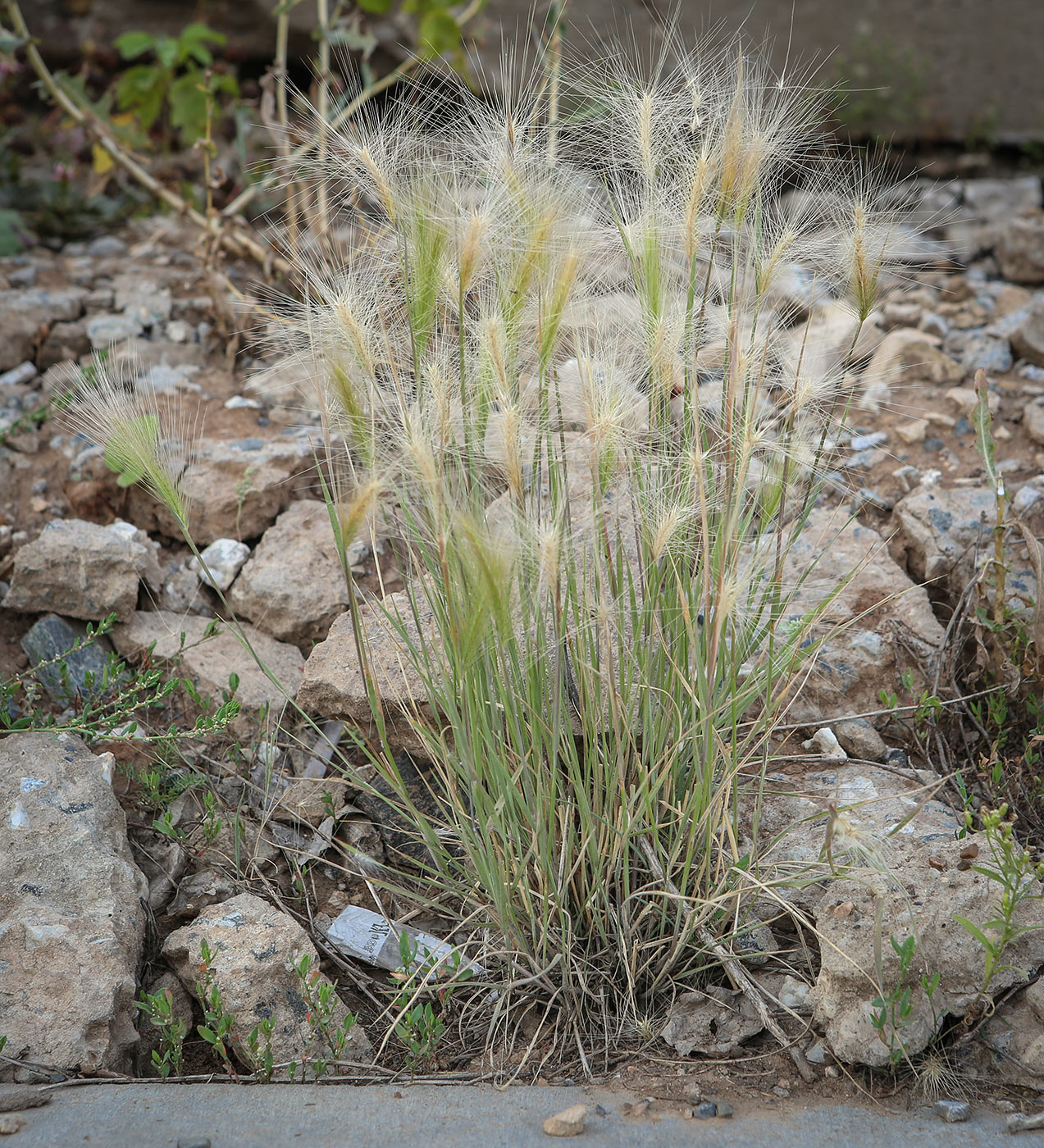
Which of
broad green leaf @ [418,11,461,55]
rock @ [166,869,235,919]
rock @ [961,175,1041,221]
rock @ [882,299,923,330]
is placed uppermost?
broad green leaf @ [418,11,461,55]

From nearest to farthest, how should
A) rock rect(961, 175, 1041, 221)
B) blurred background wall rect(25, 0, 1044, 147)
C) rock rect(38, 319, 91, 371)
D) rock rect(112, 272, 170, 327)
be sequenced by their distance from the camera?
rock rect(38, 319, 91, 371)
rock rect(112, 272, 170, 327)
rock rect(961, 175, 1041, 221)
blurred background wall rect(25, 0, 1044, 147)

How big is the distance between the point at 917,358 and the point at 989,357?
187 mm

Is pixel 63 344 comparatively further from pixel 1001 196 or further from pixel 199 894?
pixel 1001 196

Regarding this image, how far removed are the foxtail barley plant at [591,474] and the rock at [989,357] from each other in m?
1.36

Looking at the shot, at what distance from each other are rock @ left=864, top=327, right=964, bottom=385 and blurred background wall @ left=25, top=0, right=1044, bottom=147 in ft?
6.01

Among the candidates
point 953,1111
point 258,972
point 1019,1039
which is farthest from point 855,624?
point 258,972

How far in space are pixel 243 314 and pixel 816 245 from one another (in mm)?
1724

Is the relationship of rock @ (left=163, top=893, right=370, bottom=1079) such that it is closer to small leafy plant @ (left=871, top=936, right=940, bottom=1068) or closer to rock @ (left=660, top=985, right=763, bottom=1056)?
rock @ (left=660, top=985, right=763, bottom=1056)

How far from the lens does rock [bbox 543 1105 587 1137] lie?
123 cm

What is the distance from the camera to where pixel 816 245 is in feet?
4.92

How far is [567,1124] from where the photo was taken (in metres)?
1.23

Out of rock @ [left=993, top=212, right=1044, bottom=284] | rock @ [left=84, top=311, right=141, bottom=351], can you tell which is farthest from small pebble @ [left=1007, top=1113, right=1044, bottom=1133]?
rock @ [left=993, top=212, right=1044, bottom=284]

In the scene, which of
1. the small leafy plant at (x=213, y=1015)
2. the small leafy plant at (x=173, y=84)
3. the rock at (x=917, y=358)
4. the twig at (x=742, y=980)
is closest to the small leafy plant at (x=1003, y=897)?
the twig at (x=742, y=980)

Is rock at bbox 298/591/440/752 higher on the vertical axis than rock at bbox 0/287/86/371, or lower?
lower
